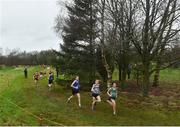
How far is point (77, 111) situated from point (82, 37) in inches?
452

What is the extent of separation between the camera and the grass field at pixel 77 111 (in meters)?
20.4

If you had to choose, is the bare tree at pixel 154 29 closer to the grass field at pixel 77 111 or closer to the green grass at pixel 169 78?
the grass field at pixel 77 111

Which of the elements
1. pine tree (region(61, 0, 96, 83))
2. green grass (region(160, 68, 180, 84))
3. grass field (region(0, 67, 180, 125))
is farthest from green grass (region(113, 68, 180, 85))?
grass field (region(0, 67, 180, 125))

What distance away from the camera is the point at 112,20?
2809 cm

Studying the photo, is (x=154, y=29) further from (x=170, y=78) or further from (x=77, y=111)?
(x=170, y=78)

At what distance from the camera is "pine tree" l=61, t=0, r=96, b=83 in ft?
106

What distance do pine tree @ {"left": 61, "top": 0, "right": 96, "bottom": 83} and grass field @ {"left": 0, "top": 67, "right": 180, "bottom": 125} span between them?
11.5 feet

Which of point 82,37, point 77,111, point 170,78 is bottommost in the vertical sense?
point 77,111

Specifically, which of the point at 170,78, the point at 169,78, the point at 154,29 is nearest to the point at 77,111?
the point at 154,29

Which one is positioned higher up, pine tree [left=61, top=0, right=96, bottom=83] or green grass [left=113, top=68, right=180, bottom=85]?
pine tree [left=61, top=0, right=96, bottom=83]

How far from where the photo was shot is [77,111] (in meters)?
22.5

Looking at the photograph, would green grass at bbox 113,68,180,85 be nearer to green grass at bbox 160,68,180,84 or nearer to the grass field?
green grass at bbox 160,68,180,84

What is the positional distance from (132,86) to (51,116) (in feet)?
60.9

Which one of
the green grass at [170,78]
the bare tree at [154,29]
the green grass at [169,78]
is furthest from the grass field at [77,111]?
the green grass at [170,78]
